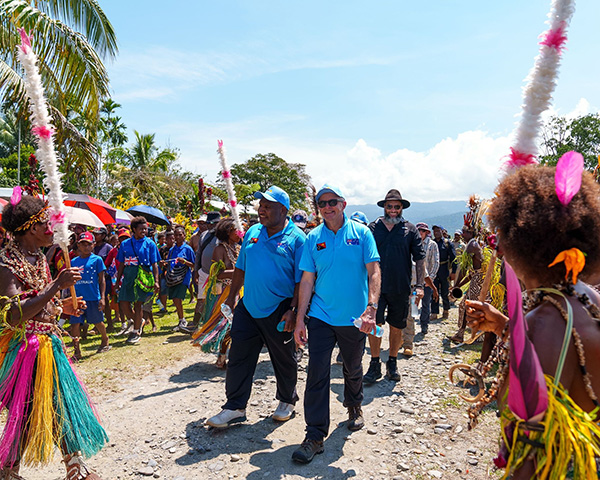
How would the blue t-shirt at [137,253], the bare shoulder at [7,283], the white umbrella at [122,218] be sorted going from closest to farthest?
the bare shoulder at [7,283]
the blue t-shirt at [137,253]
the white umbrella at [122,218]

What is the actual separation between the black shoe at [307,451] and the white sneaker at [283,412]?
73 cm

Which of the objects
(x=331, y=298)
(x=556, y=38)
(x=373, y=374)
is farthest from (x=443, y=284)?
(x=556, y=38)

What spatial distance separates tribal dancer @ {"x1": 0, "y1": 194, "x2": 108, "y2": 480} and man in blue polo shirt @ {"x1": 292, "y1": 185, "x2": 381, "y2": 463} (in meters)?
1.74

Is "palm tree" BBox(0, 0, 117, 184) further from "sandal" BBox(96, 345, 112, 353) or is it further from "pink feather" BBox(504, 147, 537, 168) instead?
"pink feather" BBox(504, 147, 537, 168)

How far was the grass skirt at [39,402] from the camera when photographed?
299 centimetres

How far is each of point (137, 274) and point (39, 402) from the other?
16.4ft

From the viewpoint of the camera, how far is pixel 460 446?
13.3 ft

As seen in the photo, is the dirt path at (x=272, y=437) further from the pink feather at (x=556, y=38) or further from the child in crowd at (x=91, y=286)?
the pink feather at (x=556, y=38)

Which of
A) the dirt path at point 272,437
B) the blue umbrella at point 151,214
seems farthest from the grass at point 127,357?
the blue umbrella at point 151,214

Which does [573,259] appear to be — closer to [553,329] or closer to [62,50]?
[553,329]

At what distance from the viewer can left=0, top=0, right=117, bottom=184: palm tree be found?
9.38 metres

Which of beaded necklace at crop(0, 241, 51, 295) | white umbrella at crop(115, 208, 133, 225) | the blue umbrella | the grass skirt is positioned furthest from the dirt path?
white umbrella at crop(115, 208, 133, 225)

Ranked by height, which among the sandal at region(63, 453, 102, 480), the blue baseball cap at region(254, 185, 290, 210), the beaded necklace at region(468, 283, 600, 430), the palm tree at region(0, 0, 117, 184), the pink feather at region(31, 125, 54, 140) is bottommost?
the sandal at region(63, 453, 102, 480)

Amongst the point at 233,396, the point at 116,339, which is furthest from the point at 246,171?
the point at 233,396
